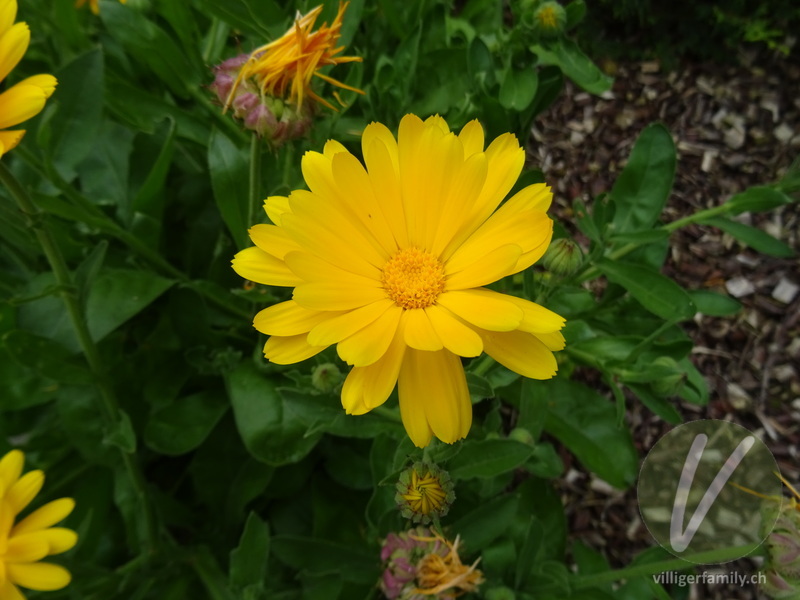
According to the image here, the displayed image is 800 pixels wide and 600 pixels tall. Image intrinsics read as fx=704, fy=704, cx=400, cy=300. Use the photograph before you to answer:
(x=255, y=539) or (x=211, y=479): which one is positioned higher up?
(x=255, y=539)

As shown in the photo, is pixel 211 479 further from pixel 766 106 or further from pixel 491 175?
pixel 766 106

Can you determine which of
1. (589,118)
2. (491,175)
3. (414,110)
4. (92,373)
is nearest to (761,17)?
(589,118)

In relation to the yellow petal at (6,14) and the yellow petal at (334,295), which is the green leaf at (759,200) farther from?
the yellow petal at (6,14)

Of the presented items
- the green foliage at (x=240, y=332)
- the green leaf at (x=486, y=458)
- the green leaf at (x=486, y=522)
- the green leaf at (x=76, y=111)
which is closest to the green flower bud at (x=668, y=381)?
the green foliage at (x=240, y=332)

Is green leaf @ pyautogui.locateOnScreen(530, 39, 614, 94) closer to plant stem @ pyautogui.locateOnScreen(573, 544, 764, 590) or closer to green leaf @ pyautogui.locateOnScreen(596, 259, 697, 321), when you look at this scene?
green leaf @ pyautogui.locateOnScreen(596, 259, 697, 321)

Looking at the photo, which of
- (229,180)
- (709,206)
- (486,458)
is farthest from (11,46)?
(709,206)

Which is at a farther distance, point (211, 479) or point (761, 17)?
point (761, 17)

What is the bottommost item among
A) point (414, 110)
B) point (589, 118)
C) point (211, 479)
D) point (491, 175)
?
point (211, 479)
